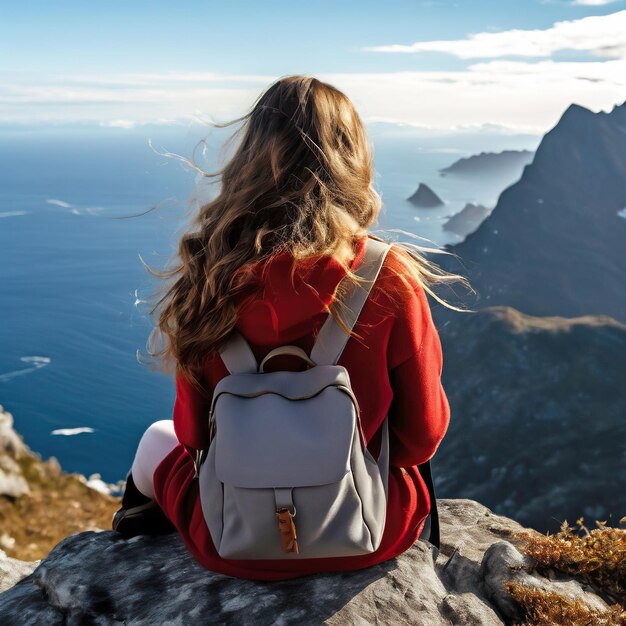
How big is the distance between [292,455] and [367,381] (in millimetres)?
543

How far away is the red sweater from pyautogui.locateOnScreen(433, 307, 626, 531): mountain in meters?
75.4

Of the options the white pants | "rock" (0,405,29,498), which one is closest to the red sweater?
the white pants

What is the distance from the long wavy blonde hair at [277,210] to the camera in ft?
8.81

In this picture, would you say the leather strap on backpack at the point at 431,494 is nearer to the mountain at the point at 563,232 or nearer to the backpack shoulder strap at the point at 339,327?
the backpack shoulder strap at the point at 339,327

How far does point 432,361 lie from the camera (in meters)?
2.94

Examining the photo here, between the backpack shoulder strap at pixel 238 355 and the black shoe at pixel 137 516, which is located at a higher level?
the backpack shoulder strap at pixel 238 355

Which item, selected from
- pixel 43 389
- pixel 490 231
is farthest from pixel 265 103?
pixel 490 231

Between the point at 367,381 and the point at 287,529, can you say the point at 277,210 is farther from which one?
the point at 287,529

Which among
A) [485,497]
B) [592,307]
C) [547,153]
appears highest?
[547,153]

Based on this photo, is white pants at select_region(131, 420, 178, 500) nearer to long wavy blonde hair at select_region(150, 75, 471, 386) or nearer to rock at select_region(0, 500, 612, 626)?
rock at select_region(0, 500, 612, 626)

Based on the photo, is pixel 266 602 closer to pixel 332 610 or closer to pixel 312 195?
pixel 332 610

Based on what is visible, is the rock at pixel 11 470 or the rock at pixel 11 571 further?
the rock at pixel 11 470

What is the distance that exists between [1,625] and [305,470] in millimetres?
2370

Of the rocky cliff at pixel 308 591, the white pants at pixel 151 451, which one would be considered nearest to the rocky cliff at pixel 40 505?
the rocky cliff at pixel 308 591
